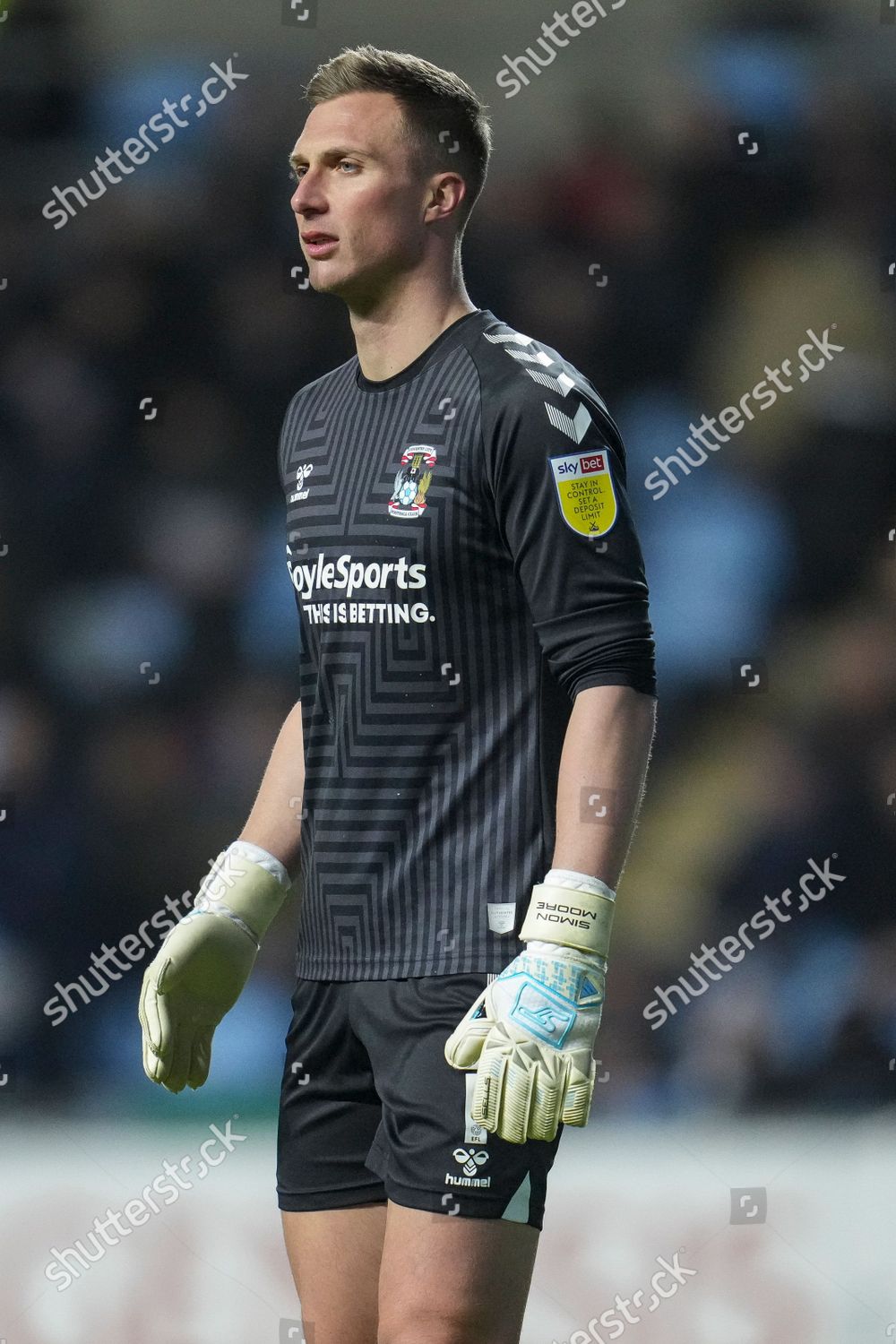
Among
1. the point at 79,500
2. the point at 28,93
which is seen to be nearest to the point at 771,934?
the point at 79,500

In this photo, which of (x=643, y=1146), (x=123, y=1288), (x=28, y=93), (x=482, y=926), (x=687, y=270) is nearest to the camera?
(x=482, y=926)

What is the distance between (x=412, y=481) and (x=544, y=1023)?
21.6 inches

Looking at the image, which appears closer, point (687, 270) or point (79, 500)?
point (79, 500)

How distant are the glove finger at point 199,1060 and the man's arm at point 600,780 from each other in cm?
57

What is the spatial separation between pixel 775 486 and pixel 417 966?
2.28m

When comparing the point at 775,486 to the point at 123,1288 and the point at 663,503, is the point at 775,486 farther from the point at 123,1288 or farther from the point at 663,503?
the point at 123,1288

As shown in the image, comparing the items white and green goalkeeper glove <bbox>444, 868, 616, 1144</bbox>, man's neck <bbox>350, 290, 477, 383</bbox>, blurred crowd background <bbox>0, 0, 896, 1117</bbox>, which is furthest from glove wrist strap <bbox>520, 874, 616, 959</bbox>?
blurred crowd background <bbox>0, 0, 896, 1117</bbox>

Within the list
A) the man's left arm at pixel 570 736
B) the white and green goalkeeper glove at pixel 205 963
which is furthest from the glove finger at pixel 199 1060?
the man's left arm at pixel 570 736

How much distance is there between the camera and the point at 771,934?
3.52 metres

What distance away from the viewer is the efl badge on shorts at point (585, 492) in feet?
5.20

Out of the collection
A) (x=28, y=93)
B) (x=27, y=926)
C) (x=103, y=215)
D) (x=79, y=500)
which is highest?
(x=28, y=93)

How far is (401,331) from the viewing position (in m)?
1.77

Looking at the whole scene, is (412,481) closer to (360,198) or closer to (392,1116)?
(360,198)

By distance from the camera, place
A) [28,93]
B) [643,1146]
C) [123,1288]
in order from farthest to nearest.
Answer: [28,93] < [643,1146] < [123,1288]
